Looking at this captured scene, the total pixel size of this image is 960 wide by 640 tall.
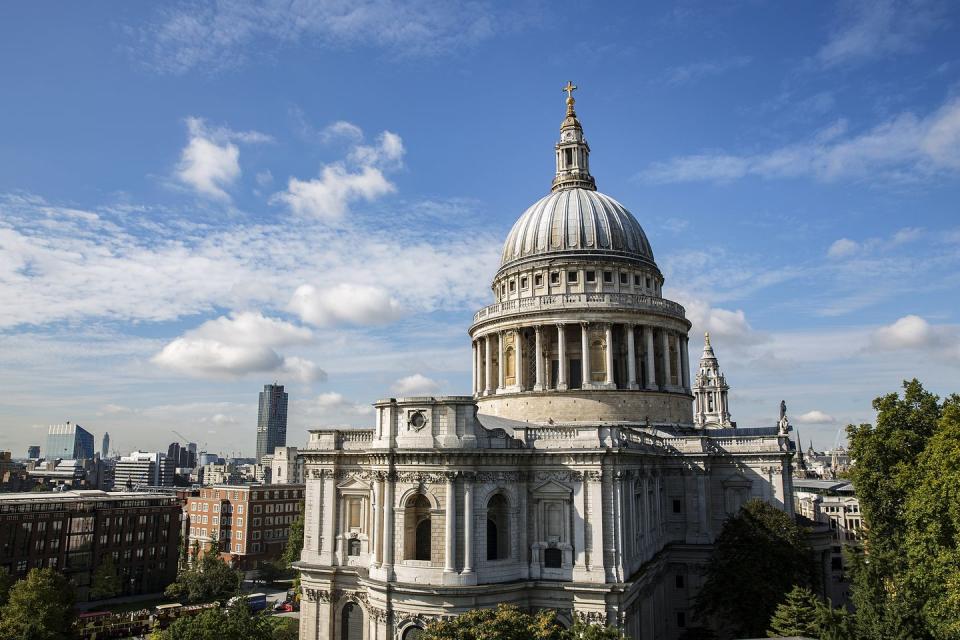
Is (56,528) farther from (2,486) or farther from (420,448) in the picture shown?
(2,486)

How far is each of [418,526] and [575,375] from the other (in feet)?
80.1

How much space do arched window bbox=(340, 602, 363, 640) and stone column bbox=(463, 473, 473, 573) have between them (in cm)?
1098

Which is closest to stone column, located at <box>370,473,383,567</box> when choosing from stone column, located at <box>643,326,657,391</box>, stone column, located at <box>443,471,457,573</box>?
stone column, located at <box>443,471,457,573</box>

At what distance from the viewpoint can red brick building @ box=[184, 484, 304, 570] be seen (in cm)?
11625

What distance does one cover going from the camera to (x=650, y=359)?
65750 mm

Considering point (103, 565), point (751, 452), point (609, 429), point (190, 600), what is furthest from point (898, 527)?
point (103, 565)

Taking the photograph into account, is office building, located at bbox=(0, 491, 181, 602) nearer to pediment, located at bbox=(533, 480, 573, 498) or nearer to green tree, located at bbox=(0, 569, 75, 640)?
green tree, located at bbox=(0, 569, 75, 640)

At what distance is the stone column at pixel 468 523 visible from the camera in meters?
43.6

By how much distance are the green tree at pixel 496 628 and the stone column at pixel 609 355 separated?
30663 millimetres

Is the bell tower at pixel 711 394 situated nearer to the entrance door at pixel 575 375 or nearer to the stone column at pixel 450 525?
the entrance door at pixel 575 375

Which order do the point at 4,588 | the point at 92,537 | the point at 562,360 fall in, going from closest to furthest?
the point at 562,360 → the point at 4,588 → the point at 92,537

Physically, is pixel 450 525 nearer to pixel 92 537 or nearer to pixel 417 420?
pixel 417 420

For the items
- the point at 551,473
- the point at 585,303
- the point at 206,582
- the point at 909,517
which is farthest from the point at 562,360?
the point at 206,582

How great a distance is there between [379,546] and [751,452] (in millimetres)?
30773
